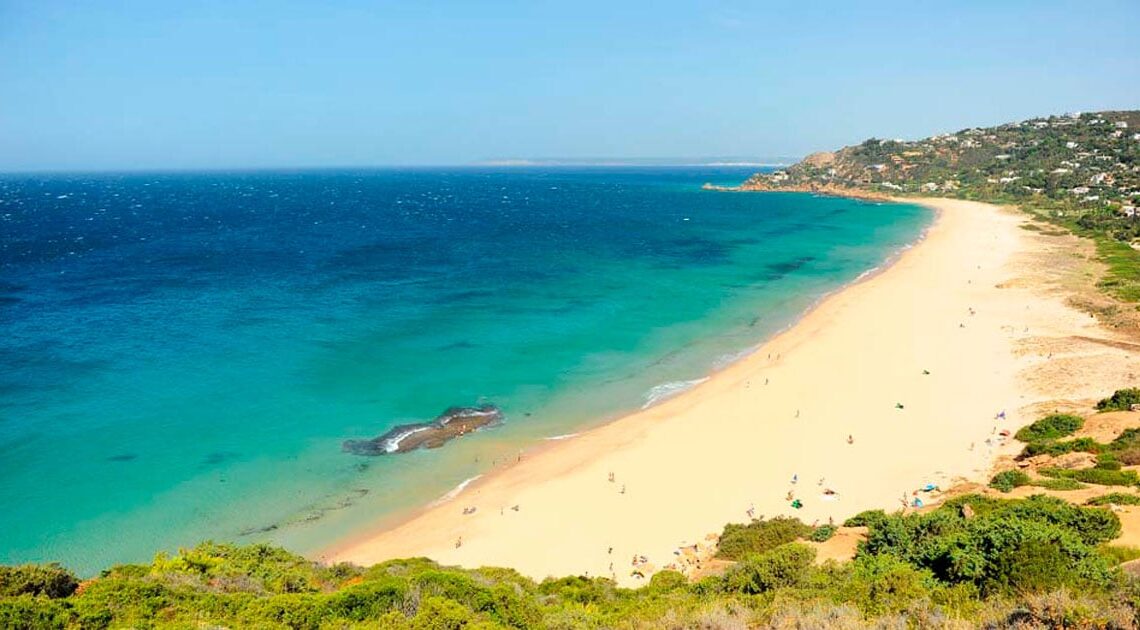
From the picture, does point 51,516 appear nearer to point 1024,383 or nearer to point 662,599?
point 662,599

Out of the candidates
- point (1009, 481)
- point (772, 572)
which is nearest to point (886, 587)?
point (772, 572)

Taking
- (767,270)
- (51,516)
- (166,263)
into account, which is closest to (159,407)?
(51,516)

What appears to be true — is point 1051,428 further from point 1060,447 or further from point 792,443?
point 792,443

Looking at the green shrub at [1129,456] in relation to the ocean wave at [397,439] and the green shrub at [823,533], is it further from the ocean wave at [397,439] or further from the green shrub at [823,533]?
the ocean wave at [397,439]

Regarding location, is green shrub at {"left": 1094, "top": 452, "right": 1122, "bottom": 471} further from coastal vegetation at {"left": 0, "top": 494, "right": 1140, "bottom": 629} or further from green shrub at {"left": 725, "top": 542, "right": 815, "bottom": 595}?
green shrub at {"left": 725, "top": 542, "right": 815, "bottom": 595}

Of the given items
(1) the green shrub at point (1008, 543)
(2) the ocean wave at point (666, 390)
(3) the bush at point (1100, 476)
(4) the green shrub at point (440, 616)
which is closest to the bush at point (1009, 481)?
(3) the bush at point (1100, 476)

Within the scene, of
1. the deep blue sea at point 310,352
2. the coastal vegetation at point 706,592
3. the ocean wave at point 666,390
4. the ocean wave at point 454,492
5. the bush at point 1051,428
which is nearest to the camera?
the coastal vegetation at point 706,592
